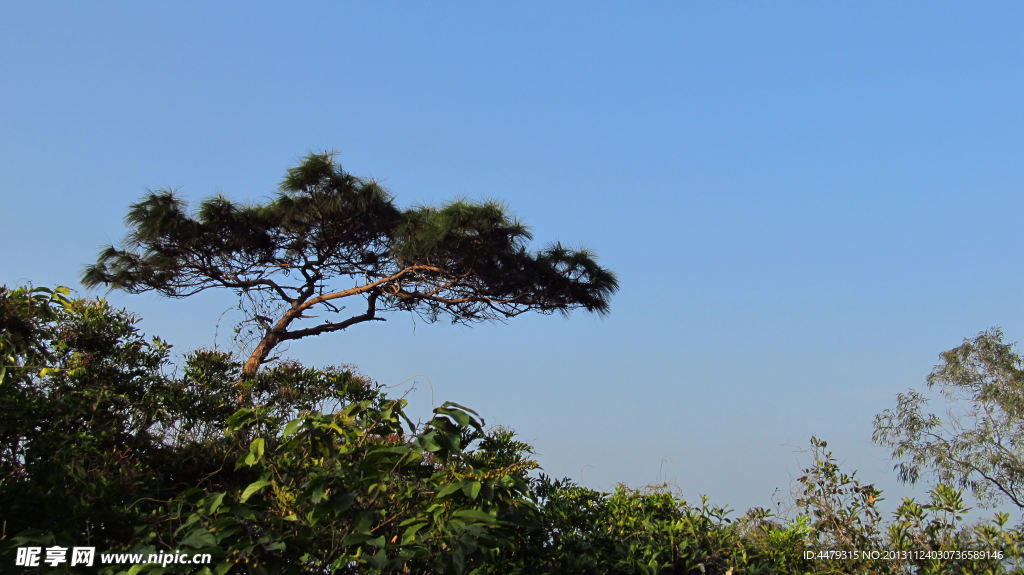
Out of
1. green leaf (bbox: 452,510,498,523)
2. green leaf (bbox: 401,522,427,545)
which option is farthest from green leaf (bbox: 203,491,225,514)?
green leaf (bbox: 452,510,498,523)

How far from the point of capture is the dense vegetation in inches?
84.1

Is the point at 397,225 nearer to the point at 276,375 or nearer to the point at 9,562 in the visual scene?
the point at 276,375

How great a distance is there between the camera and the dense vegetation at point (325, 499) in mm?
2137

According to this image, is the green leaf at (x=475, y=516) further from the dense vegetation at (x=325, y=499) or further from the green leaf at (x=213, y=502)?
the green leaf at (x=213, y=502)

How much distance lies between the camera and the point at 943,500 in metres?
2.71

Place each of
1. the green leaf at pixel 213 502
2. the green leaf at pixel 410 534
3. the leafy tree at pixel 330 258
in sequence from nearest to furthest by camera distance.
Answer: the green leaf at pixel 410 534, the green leaf at pixel 213 502, the leafy tree at pixel 330 258

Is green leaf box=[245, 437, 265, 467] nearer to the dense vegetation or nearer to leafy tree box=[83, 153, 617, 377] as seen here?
the dense vegetation

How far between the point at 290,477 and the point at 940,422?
57.7ft

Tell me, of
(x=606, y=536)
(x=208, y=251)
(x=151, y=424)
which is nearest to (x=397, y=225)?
(x=208, y=251)

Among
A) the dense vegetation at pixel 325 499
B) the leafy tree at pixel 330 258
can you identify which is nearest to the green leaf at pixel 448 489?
the dense vegetation at pixel 325 499

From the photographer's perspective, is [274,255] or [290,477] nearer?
[290,477]

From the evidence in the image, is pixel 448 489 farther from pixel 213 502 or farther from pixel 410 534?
pixel 213 502

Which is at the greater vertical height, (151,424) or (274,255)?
(274,255)

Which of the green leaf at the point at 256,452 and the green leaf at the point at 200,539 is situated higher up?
the green leaf at the point at 256,452
